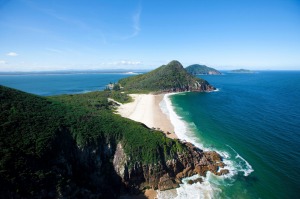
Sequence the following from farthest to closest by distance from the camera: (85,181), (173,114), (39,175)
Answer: (173,114) < (85,181) < (39,175)

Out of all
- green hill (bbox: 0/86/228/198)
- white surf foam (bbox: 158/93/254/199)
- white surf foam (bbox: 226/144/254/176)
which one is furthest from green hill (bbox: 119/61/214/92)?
green hill (bbox: 0/86/228/198)

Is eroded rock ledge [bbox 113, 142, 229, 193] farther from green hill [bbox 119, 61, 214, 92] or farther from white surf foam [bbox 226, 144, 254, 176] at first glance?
green hill [bbox 119, 61, 214, 92]

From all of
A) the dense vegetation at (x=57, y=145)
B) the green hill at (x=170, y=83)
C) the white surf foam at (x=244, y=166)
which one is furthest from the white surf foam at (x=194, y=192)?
the green hill at (x=170, y=83)

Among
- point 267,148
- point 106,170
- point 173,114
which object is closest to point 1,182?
point 106,170

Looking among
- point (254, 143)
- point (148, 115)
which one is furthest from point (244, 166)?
point (148, 115)

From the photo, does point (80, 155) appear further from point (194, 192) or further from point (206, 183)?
point (206, 183)

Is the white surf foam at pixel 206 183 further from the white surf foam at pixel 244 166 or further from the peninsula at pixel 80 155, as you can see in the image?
the peninsula at pixel 80 155

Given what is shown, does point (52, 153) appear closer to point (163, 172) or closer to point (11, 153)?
point (11, 153)

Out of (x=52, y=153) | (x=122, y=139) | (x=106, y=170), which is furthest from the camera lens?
(x=122, y=139)
